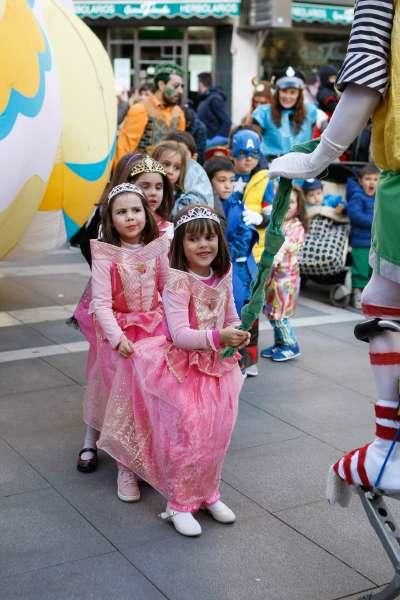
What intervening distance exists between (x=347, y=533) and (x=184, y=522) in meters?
0.68

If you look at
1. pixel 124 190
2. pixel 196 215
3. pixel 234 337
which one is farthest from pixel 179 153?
pixel 234 337

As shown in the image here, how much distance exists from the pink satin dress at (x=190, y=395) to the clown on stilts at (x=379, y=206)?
73 centimetres

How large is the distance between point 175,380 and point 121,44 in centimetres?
1779

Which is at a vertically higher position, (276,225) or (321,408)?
(276,225)

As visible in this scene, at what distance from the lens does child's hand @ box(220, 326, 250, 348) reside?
3504 millimetres

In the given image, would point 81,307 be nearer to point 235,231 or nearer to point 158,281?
point 158,281

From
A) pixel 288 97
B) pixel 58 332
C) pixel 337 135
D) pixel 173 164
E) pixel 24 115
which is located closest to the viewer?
pixel 337 135

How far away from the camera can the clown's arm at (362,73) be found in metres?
2.83

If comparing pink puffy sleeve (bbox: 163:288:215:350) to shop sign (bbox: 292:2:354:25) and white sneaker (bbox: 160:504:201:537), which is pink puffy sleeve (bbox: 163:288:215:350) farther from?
shop sign (bbox: 292:2:354:25)

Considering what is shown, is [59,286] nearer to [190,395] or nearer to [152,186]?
[152,186]

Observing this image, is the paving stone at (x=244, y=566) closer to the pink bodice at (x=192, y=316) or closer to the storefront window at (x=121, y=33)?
the pink bodice at (x=192, y=316)

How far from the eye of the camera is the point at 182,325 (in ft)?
12.5

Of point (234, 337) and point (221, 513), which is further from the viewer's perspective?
point (221, 513)

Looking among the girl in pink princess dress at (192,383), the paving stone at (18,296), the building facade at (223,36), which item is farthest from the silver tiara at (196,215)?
the building facade at (223,36)
